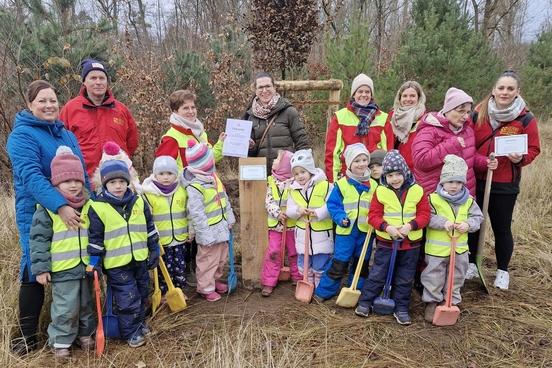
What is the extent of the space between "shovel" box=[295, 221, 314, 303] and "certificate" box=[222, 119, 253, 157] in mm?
995

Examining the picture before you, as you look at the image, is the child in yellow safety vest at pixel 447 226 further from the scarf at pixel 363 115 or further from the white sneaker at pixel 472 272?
the scarf at pixel 363 115

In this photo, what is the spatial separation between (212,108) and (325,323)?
5.78 metres

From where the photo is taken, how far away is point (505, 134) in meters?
3.91

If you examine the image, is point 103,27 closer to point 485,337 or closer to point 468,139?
point 468,139

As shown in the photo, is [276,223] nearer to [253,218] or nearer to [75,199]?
[253,218]

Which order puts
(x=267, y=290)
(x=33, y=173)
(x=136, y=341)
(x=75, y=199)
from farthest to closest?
(x=267, y=290), (x=136, y=341), (x=75, y=199), (x=33, y=173)

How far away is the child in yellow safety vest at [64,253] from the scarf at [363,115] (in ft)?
8.56

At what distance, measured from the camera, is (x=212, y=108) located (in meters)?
8.53

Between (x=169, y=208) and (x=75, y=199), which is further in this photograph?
(x=169, y=208)

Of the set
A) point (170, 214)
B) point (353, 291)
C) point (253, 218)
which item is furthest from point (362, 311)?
A: point (170, 214)

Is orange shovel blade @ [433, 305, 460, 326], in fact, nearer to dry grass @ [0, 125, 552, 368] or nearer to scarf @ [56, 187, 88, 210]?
dry grass @ [0, 125, 552, 368]

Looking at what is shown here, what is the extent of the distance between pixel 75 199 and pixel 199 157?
3.65 ft

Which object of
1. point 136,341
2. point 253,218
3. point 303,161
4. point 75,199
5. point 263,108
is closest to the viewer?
point 75,199

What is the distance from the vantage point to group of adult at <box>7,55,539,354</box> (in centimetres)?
314
